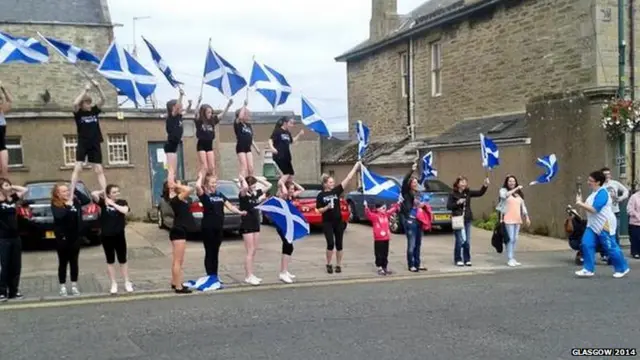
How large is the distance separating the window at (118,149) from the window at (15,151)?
282cm

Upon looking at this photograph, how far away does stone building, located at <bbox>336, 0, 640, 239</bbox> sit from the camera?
A: 17.6 m

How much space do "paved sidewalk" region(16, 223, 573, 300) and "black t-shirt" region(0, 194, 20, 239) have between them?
103 cm

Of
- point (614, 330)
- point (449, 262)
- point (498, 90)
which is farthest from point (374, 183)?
point (498, 90)

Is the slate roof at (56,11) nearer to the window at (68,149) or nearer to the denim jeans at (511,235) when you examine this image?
the window at (68,149)

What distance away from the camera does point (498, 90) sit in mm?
22938

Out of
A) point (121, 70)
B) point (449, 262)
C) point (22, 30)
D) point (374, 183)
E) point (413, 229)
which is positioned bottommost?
point (449, 262)

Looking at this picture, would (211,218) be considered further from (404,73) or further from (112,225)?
(404,73)

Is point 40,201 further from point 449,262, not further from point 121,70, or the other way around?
point 449,262

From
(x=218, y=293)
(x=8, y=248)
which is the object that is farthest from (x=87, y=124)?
(x=218, y=293)

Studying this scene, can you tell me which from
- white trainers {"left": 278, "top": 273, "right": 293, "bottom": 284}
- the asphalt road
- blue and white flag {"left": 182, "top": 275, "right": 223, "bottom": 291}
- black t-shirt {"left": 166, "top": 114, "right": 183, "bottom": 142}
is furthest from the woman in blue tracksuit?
black t-shirt {"left": 166, "top": 114, "right": 183, "bottom": 142}

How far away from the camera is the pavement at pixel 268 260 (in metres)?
11.5

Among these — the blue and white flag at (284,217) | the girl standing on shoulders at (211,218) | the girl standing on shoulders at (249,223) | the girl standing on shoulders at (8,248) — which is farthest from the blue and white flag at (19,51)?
the blue and white flag at (284,217)

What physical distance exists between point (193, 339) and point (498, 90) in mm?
18176

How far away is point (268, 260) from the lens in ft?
46.1
